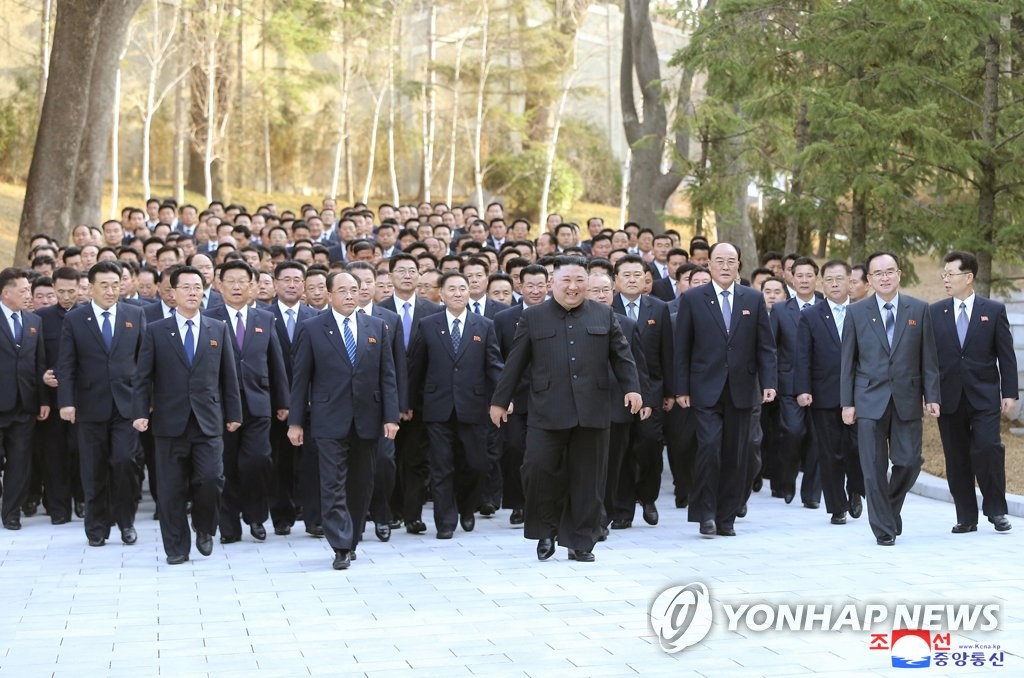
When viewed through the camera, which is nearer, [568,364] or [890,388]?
[568,364]

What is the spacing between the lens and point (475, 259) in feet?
43.1

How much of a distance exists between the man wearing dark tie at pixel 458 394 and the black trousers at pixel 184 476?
6.19 ft

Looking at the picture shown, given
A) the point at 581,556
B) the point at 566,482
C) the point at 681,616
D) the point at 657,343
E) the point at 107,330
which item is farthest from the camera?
the point at 657,343

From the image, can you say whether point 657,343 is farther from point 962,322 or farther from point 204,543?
point 204,543

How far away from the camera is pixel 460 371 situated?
11789mm

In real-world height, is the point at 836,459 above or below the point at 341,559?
above

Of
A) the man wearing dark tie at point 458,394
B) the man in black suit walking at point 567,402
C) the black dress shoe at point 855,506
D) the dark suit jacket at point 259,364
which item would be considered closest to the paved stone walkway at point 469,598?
the black dress shoe at point 855,506

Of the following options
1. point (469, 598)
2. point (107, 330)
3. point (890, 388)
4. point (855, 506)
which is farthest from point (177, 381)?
point (855, 506)

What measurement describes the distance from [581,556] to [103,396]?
4.22 metres

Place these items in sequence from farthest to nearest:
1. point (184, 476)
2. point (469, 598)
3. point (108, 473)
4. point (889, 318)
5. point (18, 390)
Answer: point (18, 390), point (108, 473), point (889, 318), point (184, 476), point (469, 598)

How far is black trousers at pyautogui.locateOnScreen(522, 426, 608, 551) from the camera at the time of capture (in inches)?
396

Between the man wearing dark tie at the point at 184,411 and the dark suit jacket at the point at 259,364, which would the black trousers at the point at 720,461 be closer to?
the dark suit jacket at the point at 259,364

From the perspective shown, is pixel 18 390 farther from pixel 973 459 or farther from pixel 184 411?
pixel 973 459

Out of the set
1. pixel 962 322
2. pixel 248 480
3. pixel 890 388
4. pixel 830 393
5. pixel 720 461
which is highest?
pixel 962 322
